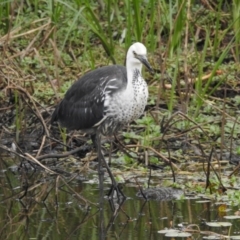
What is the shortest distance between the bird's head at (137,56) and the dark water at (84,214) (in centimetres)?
105

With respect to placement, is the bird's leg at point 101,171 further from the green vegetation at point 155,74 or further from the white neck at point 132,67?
the white neck at point 132,67

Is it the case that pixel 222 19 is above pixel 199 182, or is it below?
above

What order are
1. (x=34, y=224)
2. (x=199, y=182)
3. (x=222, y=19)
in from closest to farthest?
(x=34, y=224) → (x=199, y=182) → (x=222, y=19)

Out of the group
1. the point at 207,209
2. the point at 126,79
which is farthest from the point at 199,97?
the point at 207,209

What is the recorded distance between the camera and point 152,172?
885cm

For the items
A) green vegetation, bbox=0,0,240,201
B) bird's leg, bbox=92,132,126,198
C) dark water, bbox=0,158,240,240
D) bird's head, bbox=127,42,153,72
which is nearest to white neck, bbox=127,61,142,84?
bird's head, bbox=127,42,153,72

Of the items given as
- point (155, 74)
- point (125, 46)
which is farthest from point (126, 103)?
point (155, 74)

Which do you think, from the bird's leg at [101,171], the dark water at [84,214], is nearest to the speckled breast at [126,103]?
the bird's leg at [101,171]

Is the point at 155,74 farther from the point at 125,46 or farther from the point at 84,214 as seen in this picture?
the point at 84,214

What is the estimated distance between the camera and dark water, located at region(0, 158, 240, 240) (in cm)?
703

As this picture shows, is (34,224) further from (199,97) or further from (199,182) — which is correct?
(199,97)

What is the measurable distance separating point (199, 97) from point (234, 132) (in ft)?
1.93

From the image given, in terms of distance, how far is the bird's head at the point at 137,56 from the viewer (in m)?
8.37

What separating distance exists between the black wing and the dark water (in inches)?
21.6
